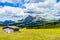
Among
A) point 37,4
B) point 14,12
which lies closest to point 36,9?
point 37,4

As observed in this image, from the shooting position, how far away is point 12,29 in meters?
53.2

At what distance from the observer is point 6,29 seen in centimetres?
5397

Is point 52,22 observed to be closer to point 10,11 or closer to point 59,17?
point 59,17

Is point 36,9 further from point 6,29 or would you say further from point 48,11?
point 6,29

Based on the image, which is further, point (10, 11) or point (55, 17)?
point (55, 17)

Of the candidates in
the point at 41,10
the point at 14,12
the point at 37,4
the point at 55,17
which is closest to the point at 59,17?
the point at 55,17

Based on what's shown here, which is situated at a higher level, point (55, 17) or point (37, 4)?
point (37, 4)

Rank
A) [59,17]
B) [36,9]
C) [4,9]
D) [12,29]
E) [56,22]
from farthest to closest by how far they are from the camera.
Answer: [56,22] < [59,17] < [36,9] < [4,9] < [12,29]

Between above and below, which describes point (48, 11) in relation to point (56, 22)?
above

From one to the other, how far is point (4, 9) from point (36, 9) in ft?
85.2

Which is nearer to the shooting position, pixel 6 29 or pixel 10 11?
pixel 6 29

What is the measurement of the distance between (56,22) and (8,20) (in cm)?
5790

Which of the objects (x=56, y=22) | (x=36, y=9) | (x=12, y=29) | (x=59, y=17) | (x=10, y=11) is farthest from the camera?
(x=56, y=22)

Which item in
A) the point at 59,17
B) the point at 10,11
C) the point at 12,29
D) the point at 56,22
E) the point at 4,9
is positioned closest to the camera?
the point at 12,29
